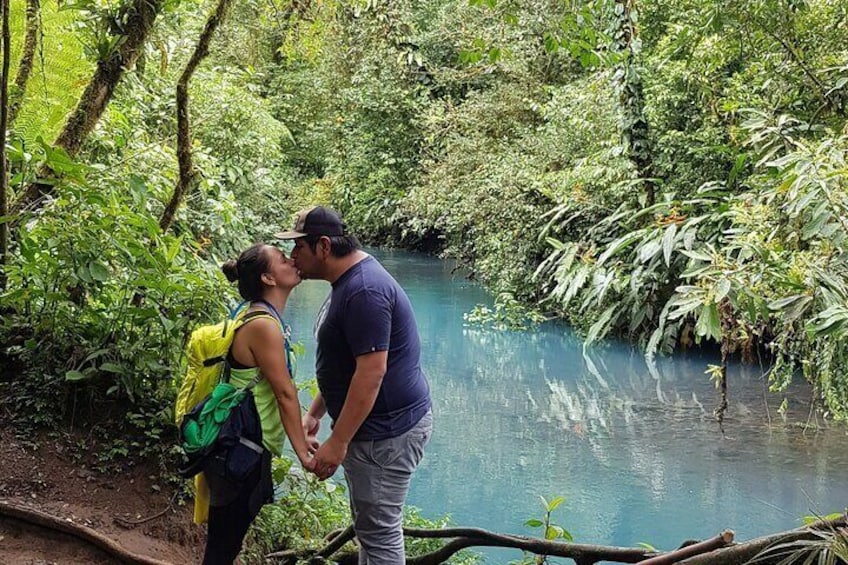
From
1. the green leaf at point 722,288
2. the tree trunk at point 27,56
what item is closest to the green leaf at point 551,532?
the green leaf at point 722,288

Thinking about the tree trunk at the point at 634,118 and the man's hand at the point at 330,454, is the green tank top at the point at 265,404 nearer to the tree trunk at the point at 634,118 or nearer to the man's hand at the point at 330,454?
the man's hand at the point at 330,454

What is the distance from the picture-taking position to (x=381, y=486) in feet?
7.15

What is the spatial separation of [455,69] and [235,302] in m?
12.8

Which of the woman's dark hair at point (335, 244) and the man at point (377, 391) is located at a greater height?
the woman's dark hair at point (335, 244)

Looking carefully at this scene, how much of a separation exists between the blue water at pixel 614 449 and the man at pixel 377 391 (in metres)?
2.34

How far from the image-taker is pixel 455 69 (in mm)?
15727

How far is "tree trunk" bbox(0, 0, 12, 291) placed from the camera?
3.05m

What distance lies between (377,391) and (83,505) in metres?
1.40

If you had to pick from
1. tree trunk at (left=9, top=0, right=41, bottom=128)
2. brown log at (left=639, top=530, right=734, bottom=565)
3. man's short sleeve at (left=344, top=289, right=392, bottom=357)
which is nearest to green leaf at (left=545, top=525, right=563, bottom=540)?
brown log at (left=639, top=530, right=734, bottom=565)

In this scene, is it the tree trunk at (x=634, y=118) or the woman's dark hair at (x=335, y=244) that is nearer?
the woman's dark hair at (x=335, y=244)

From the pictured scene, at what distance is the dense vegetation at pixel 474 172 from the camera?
10.6 feet

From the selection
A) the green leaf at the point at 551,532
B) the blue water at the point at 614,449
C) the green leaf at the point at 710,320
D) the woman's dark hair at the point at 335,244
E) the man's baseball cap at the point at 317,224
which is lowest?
the blue water at the point at 614,449

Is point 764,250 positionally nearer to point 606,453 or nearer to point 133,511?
point 606,453

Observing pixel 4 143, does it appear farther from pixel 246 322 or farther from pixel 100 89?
pixel 246 322
